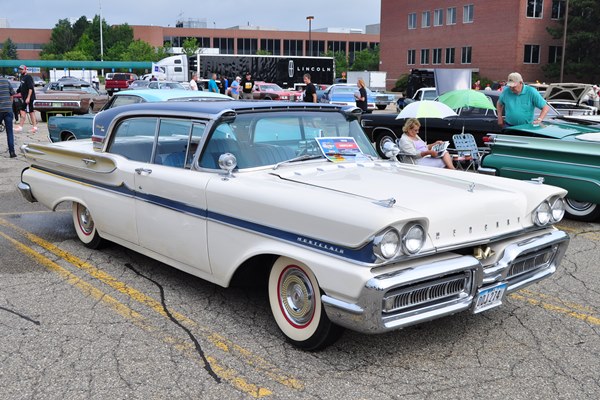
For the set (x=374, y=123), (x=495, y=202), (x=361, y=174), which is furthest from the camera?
(x=374, y=123)

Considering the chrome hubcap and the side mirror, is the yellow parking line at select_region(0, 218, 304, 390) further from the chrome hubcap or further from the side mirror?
the side mirror

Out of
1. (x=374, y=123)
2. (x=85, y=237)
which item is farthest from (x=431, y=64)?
(x=85, y=237)

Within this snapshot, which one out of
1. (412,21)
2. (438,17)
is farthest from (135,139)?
(412,21)

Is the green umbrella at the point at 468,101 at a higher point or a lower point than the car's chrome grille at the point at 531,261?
higher

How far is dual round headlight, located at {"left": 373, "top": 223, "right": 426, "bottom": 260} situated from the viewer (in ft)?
11.1

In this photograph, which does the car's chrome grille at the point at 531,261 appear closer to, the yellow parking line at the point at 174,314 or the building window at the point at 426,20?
the yellow parking line at the point at 174,314

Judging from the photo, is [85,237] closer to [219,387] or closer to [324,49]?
[219,387]

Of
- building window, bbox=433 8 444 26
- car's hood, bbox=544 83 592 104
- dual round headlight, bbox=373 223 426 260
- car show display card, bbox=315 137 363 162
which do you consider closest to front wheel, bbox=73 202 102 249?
car show display card, bbox=315 137 363 162

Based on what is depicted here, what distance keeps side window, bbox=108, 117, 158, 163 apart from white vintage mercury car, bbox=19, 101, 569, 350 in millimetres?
15

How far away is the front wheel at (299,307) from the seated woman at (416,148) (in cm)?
411

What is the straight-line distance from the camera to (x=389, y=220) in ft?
11.1

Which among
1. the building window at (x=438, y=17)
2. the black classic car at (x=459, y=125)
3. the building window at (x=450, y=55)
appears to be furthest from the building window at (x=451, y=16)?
the black classic car at (x=459, y=125)

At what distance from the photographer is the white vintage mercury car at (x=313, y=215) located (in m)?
3.48

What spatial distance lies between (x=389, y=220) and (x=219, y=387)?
4.32 feet
